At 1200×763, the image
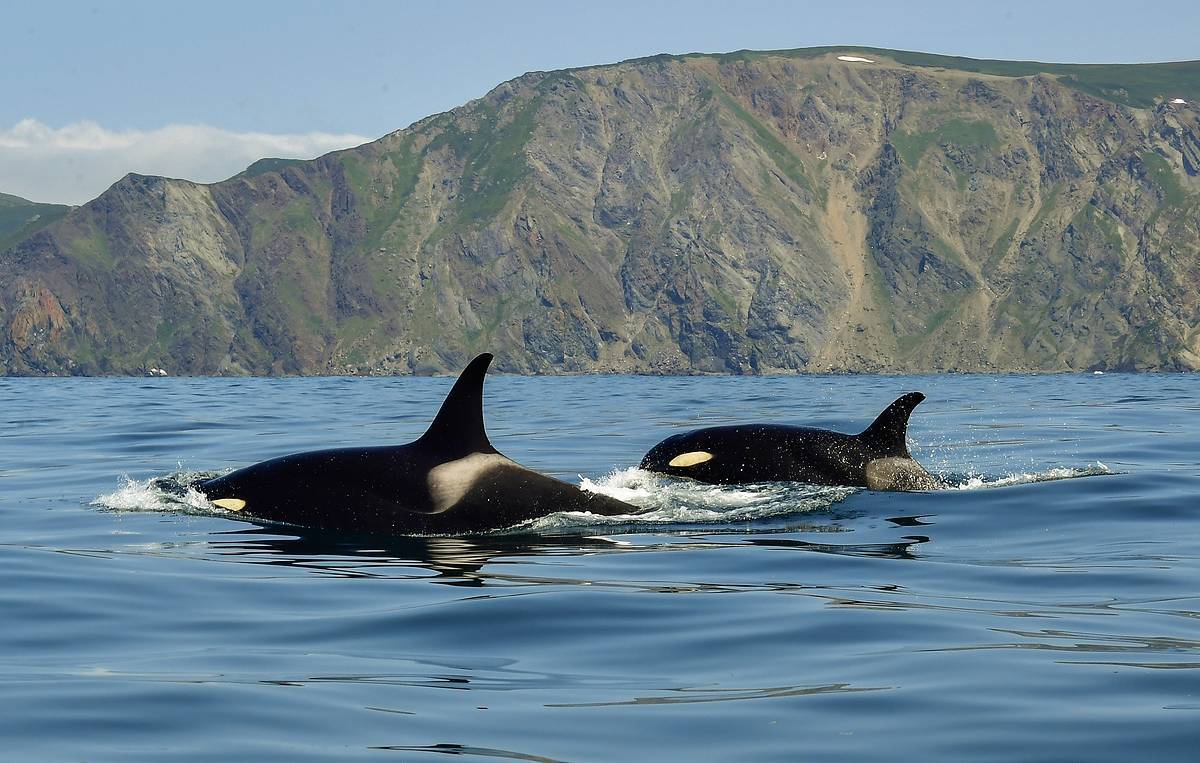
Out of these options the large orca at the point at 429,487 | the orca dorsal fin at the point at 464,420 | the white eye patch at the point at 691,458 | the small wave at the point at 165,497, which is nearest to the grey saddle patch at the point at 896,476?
the white eye patch at the point at 691,458

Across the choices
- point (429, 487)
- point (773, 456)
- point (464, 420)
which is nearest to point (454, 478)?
point (429, 487)

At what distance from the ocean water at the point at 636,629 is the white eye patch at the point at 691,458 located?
604 mm

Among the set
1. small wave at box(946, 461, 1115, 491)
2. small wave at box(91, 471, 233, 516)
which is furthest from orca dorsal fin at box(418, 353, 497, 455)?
small wave at box(946, 461, 1115, 491)

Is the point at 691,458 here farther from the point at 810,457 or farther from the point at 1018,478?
the point at 1018,478

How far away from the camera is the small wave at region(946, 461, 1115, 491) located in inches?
749

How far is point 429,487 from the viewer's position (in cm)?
1403

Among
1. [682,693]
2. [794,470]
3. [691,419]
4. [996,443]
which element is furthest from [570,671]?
[691,419]

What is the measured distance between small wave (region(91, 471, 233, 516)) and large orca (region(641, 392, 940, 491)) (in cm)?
608

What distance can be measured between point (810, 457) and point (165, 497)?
794 cm

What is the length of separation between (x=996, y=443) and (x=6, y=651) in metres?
24.5

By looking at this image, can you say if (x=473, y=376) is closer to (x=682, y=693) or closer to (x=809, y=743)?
(x=682, y=693)

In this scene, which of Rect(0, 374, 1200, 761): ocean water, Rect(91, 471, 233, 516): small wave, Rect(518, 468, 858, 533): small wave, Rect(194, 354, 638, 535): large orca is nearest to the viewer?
Rect(0, 374, 1200, 761): ocean water

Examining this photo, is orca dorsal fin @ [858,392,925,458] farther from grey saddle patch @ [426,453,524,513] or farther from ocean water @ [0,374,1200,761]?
grey saddle patch @ [426,453,524,513]

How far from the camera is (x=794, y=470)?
18141 mm
